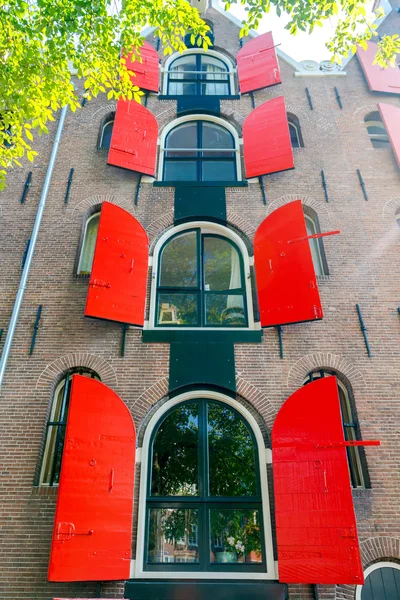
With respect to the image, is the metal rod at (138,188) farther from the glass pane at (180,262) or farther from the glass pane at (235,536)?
the glass pane at (235,536)

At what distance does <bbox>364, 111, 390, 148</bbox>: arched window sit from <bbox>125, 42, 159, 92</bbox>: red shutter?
17.3ft

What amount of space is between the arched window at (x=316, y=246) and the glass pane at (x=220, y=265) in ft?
5.17

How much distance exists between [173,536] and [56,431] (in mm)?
2394

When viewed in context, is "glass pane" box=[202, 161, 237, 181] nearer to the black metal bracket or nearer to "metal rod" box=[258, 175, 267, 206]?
"metal rod" box=[258, 175, 267, 206]

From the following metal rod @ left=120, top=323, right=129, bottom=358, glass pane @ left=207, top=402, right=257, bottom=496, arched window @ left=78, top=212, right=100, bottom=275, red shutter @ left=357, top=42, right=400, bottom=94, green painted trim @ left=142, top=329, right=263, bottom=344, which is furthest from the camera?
red shutter @ left=357, top=42, right=400, bottom=94

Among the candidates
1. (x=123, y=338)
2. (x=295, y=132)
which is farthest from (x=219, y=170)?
(x=123, y=338)

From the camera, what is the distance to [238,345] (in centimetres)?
791

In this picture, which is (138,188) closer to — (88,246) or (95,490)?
(88,246)

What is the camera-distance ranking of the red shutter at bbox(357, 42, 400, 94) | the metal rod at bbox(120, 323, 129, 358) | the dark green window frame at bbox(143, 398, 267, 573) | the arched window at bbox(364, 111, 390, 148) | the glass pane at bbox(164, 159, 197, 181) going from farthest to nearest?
the red shutter at bbox(357, 42, 400, 94), the arched window at bbox(364, 111, 390, 148), the glass pane at bbox(164, 159, 197, 181), the metal rod at bbox(120, 323, 129, 358), the dark green window frame at bbox(143, 398, 267, 573)

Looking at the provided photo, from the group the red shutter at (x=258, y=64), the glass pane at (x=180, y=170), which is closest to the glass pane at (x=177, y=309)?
the glass pane at (x=180, y=170)

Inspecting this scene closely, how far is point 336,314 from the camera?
8.28 metres

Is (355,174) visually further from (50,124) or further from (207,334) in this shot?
(50,124)

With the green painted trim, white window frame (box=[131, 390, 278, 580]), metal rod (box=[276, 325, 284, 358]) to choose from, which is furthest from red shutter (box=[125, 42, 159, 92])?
white window frame (box=[131, 390, 278, 580])

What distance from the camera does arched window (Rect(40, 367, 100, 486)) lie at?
277 inches
